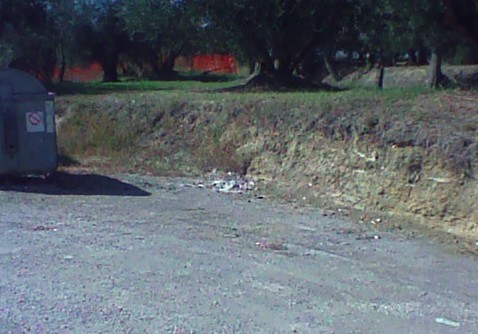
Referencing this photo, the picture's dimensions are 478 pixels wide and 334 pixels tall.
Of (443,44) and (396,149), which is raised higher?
(443,44)

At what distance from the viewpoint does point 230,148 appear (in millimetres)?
15633

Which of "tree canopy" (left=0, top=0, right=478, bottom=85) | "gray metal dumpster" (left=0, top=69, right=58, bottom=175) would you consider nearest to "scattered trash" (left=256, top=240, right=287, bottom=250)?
"gray metal dumpster" (left=0, top=69, right=58, bottom=175)

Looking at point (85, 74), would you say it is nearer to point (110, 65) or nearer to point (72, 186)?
point (110, 65)

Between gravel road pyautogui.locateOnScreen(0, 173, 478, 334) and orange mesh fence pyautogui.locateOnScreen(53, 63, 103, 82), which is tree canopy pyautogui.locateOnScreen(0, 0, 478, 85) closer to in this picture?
gravel road pyautogui.locateOnScreen(0, 173, 478, 334)

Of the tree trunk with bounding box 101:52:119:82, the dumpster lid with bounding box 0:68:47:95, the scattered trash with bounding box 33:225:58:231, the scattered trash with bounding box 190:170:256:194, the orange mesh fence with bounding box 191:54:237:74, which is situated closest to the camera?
the scattered trash with bounding box 33:225:58:231

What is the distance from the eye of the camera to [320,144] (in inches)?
549

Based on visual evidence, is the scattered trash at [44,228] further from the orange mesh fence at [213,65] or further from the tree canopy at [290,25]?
the orange mesh fence at [213,65]

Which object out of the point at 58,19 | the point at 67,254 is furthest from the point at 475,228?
the point at 58,19

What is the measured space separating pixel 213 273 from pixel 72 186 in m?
6.29

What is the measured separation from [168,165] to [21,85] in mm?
3337

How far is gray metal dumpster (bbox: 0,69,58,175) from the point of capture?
1366 centimetres

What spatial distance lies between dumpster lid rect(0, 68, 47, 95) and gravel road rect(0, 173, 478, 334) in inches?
87.7

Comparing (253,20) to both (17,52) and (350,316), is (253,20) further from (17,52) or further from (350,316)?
(350,316)

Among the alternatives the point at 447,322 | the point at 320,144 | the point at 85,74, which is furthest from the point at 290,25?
the point at 85,74
